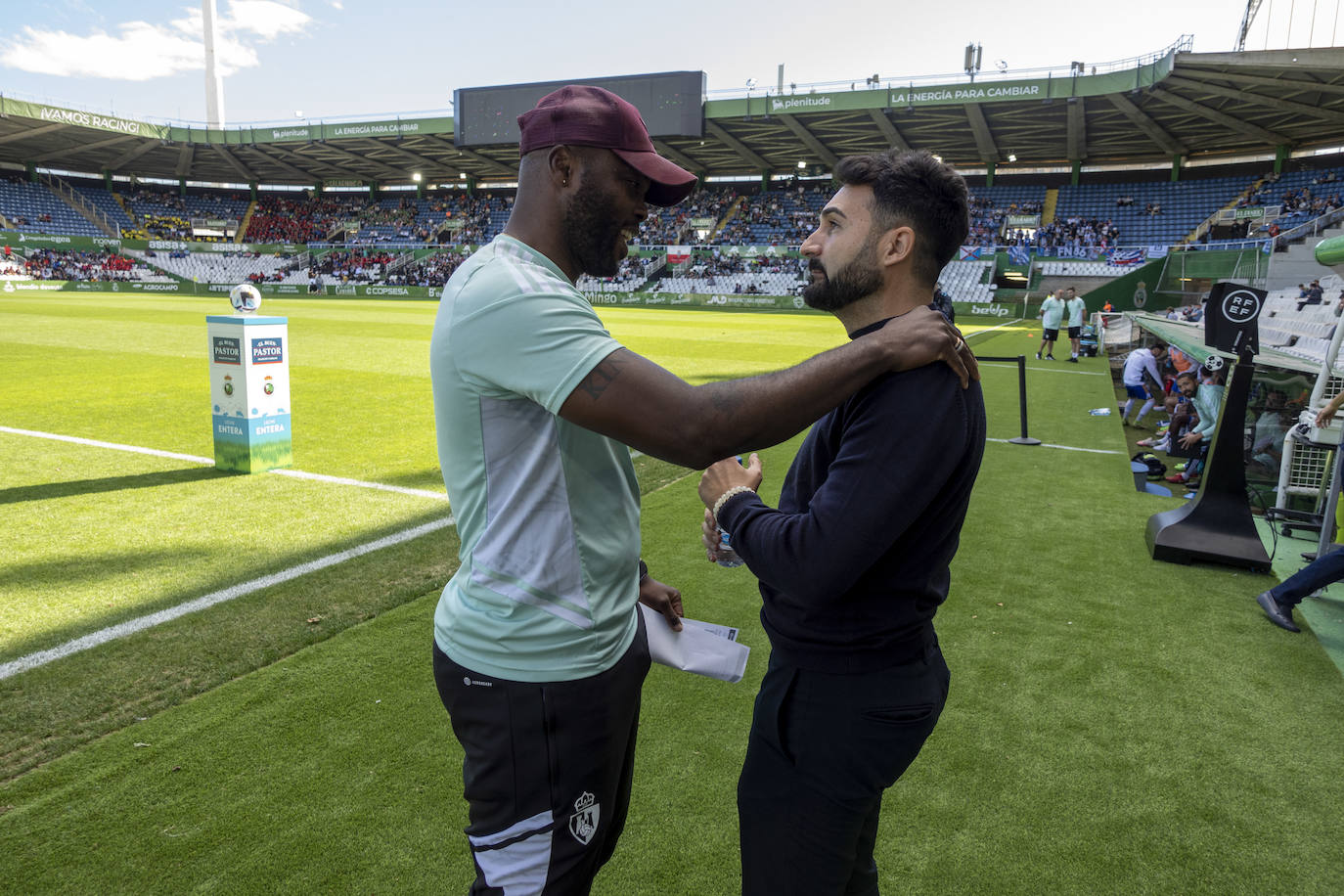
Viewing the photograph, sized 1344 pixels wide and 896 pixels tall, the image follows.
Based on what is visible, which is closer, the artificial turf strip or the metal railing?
the artificial turf strip

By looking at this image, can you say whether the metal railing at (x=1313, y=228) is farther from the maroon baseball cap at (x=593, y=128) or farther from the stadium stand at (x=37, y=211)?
the stadium stand at (x=37, y=211)

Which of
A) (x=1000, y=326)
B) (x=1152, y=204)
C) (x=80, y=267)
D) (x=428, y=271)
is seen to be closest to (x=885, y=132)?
(x=1152, y=204)

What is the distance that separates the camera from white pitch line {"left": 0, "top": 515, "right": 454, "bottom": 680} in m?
3.91

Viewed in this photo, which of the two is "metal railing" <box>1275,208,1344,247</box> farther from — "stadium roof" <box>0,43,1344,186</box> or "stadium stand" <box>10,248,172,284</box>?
"stadium stand" <box>10,248,172,284</box>

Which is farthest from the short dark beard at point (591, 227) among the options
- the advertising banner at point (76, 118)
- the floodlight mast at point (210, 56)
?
the floodlight mast at point (210, 56)

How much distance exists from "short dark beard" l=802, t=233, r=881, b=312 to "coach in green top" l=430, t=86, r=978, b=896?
275mm

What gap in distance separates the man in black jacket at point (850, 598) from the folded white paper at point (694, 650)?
442 mm

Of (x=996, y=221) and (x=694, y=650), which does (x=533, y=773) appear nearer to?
(x=694, y=650)

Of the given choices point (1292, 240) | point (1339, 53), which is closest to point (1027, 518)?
point (1292, 240)

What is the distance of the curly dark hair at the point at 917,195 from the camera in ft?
5.72

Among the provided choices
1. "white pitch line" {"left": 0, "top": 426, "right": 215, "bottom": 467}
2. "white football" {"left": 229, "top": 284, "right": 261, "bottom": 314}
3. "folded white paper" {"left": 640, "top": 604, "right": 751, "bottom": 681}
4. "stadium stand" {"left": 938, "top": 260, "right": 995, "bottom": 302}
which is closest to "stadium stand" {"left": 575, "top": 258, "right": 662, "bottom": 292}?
"stadium stand" {"left": 938, "top": 260, "right": 995, "bottom": 302}

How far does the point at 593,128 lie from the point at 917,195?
728mm

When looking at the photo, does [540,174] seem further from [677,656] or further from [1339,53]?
[1339,53]

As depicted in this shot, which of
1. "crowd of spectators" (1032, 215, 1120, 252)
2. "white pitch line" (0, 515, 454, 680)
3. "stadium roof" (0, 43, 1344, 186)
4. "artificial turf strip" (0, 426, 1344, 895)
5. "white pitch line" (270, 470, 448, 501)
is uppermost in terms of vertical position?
"stadium roof" (0, 43, 1344, 186)
